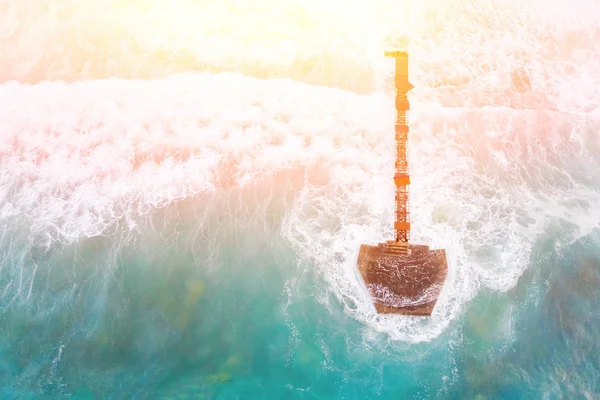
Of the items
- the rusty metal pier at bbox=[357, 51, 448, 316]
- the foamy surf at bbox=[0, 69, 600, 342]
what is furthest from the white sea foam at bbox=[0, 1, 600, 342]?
the rusty metal pier at bbox=[357, 51, 448, 316]

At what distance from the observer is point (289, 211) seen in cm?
1142

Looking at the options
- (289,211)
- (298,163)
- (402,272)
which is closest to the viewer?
(402,272)

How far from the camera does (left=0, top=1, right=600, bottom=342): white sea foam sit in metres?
11.2

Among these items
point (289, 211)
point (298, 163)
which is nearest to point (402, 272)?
point (289, 211)

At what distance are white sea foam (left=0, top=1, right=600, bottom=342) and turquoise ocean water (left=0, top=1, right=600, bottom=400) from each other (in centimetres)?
6

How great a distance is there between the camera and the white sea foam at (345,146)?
1124 cm

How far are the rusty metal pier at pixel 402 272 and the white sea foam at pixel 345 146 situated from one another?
0.93 ft

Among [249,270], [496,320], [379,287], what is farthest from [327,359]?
[496,320]

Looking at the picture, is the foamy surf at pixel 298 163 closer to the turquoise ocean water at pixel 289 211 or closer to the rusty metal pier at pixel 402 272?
the turquoise ocean water at pixel 289 211

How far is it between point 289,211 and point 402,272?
3596 mm

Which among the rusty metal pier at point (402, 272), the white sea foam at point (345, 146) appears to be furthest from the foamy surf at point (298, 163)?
the rusty metal pier at point (402, 272)

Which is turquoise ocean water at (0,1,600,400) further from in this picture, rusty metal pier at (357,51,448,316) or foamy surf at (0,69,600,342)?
rusty metal pier at (357,51,448,316)

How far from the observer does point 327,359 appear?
34.2ft

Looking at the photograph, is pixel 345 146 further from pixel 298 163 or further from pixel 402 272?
pixel 402 272
